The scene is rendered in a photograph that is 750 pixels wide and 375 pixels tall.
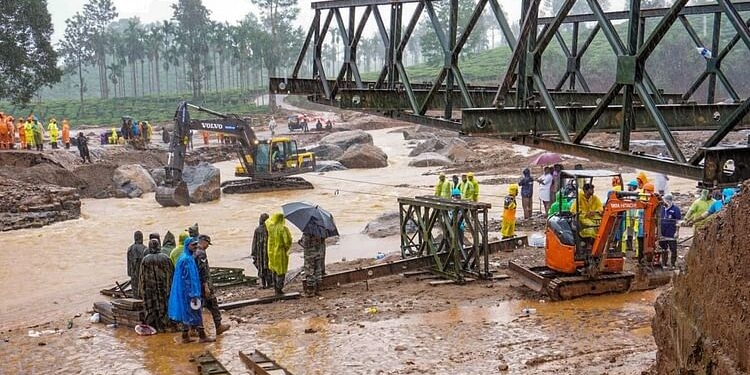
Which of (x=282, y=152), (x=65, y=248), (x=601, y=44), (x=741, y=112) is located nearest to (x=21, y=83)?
(x=282, y=152)

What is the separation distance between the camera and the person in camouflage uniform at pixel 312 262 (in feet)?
39.7

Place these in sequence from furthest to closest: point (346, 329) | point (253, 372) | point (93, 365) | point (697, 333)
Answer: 1. point (346, 329)
2. point (93, 365)
3. point (253, 372)
4. point (697, 333)

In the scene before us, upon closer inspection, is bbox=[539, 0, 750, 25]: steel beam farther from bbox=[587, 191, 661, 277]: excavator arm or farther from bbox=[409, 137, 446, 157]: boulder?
bbox=[409, 137, 446, 157]: boulder

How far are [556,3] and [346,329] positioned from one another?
118 metres

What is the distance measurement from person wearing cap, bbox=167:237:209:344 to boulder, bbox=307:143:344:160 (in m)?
30.1

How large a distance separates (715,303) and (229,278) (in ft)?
34.5

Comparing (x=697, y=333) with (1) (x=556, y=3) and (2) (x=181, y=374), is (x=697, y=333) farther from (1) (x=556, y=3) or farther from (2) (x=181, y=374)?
(1) (x=556, y=3)

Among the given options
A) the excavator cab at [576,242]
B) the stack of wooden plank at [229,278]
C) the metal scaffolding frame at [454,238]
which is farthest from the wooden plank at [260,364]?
the excavator cab at [576,242]

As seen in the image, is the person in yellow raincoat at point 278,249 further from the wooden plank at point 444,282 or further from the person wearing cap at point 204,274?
the wooden plank at point 444,282

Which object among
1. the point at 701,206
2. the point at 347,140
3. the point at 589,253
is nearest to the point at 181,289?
the point at 589,253

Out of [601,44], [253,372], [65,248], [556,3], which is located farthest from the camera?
[556,3]

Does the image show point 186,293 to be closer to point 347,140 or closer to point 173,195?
point 173,195

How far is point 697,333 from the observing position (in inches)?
186

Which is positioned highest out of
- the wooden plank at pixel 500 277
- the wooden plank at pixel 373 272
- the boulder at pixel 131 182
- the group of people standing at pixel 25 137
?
the group of people standing at pixel 25 137
